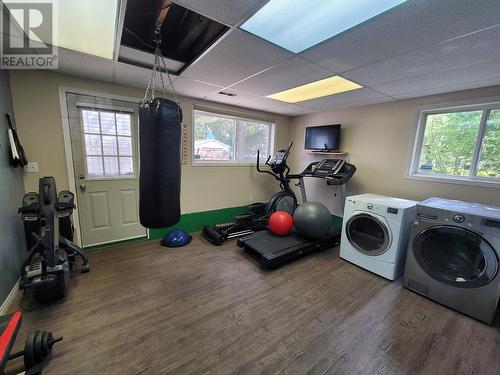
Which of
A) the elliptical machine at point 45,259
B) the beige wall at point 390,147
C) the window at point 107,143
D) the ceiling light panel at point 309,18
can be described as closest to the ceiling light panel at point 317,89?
the beige wall at point 390,147

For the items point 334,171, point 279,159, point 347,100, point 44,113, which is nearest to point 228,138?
point 279,159

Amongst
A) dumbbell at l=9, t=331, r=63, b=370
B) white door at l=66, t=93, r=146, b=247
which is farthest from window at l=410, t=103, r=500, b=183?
dumbbell at l=9, t=331, r=63, b=370

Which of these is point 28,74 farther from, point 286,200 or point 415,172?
point 415,172

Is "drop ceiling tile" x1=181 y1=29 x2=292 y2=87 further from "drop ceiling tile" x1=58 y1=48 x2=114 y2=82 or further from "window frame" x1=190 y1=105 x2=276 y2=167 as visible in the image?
"window frame" x1=190 y1=105 x2=276 y2=167

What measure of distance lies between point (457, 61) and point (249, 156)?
323 centimetres

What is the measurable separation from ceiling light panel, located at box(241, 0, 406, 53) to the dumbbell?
2.50 metres

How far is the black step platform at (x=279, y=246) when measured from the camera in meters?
2.67

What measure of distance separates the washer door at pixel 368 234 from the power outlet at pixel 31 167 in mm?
3921

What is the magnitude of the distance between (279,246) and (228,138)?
91.0 inches

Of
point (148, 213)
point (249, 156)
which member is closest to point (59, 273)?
point (148, 213)

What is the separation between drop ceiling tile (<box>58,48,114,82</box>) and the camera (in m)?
2.06

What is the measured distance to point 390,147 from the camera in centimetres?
329

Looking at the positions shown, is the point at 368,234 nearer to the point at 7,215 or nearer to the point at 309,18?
the point at 309,18

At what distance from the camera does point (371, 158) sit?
11.5 ft
